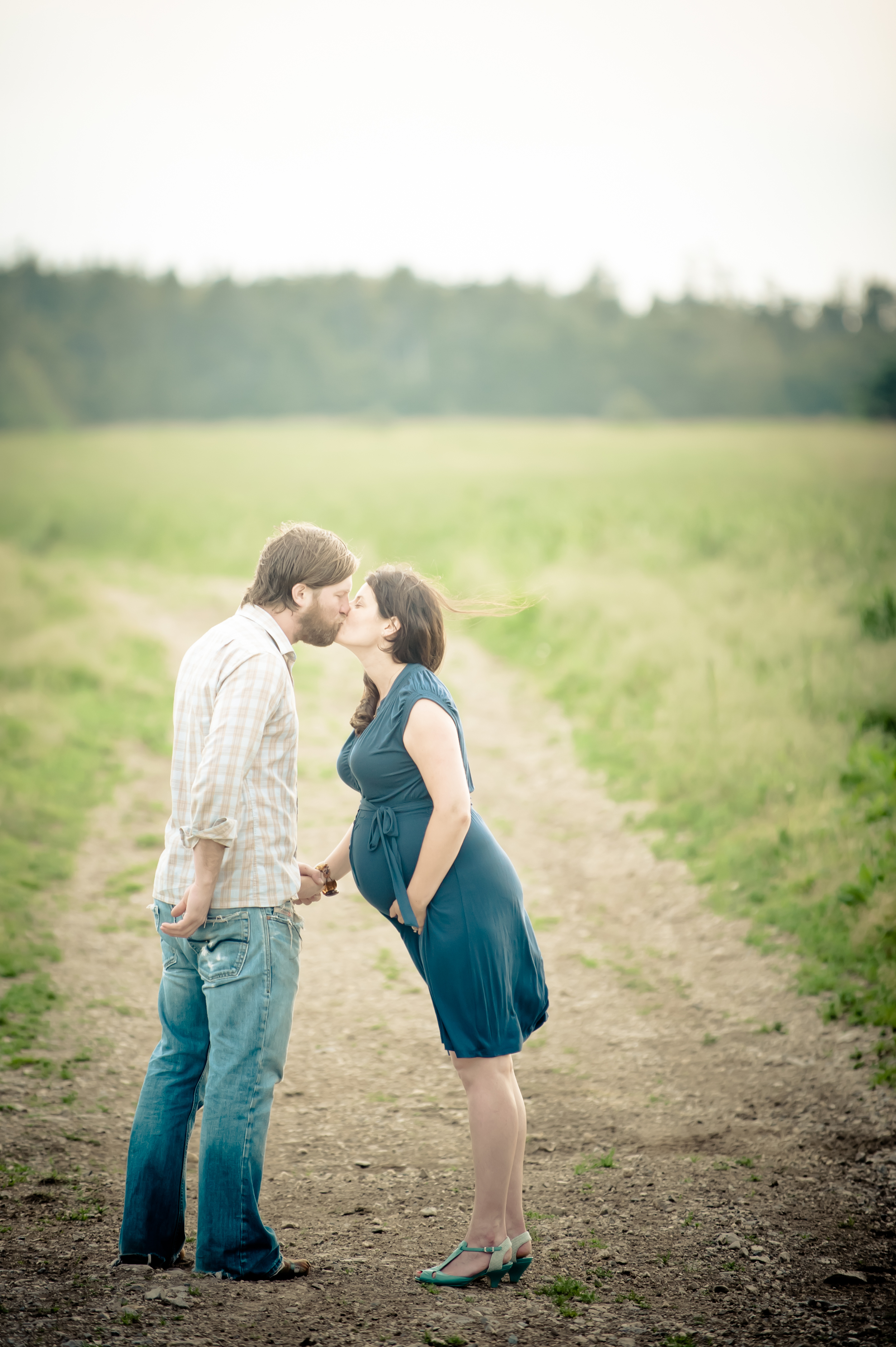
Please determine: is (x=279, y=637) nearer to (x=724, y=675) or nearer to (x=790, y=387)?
(x=724, y=675)

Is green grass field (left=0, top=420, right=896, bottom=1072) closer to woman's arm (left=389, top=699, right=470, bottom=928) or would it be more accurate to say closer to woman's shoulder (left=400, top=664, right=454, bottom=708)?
woman's shoulder (left=400, top=664, right=454, bottom=708)

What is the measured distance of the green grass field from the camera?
6.88m

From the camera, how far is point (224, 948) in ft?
9.58

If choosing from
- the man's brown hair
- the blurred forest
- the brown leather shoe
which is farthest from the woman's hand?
the blurred forest

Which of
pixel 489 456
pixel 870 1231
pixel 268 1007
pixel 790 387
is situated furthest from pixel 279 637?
pixel 790 387

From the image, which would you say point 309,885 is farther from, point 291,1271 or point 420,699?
point 291,1271

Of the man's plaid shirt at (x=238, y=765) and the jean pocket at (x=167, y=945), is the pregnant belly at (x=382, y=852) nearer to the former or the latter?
the man's plaid shirt at (x=238, y=765)

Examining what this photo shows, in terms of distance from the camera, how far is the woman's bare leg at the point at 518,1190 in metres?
3.10

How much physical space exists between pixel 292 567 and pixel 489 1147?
6.12 ft

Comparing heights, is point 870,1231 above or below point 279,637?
below

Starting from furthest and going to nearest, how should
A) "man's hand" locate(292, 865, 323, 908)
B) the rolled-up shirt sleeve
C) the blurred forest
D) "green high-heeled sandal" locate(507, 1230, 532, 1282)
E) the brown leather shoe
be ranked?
the blurred forest < "man's hand" locate(292, 865, 323, 908) < "green high-heeled sandal" locate(507, 1230, 532, 1282) < the brown leather shoe < the rolled-up shirt sleeve

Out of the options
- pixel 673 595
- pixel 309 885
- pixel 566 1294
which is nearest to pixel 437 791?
pixel 309 885

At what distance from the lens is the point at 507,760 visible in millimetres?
9867

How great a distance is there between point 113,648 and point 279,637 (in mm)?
10742
